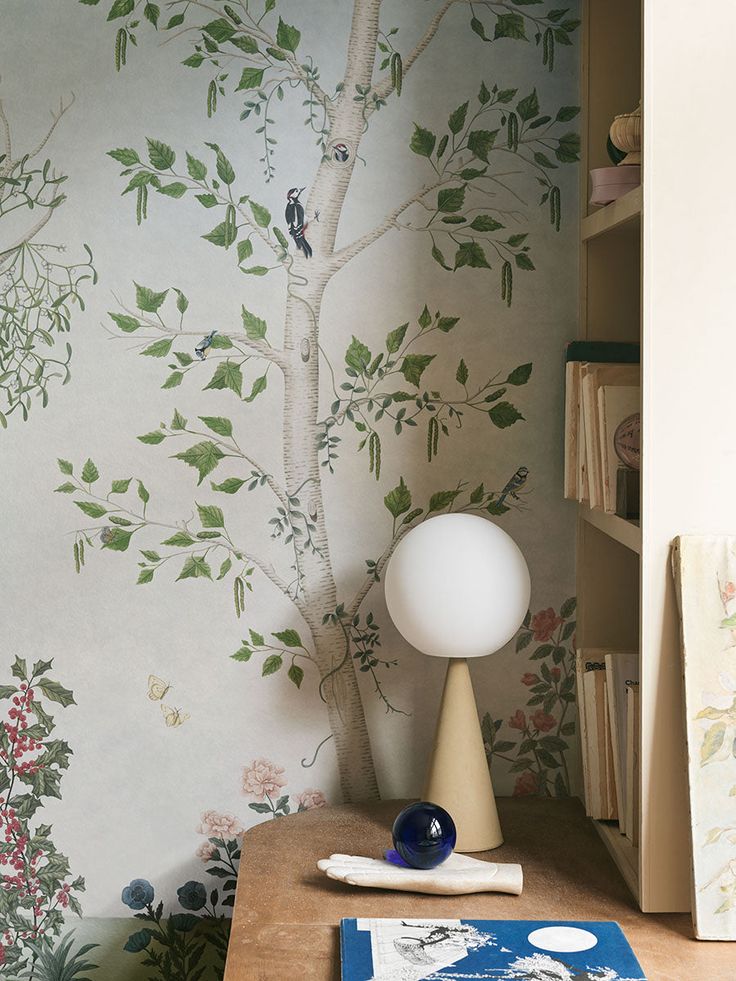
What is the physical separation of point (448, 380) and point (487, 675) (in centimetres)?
52

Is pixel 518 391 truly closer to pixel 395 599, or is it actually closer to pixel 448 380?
pixel 448 380

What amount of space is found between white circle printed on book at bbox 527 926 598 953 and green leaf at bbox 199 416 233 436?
37.0 inches

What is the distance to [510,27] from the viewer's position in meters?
1.71

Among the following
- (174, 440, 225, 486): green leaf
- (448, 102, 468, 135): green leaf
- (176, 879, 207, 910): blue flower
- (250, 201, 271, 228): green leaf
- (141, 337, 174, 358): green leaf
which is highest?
(448, 102, 468, 135): green leaf

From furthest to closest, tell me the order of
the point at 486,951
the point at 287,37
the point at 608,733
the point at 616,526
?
the point at 287,37 < the point at 608,733 < the point at 616,526 < the point at 486,951

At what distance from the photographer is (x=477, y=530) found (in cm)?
150

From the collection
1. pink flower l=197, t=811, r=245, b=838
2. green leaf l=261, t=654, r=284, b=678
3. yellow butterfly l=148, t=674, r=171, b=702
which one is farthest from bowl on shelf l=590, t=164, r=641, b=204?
pink flower l=197, t=811, r=245, b=838

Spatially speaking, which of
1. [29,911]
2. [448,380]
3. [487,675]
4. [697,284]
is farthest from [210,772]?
[697,284]

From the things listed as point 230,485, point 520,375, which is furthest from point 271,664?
point 520,375

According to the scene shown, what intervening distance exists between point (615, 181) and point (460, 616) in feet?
2.22

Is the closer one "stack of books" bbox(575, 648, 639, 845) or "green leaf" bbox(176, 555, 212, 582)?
"stack of books" bbox(575, 648, 639, 845)

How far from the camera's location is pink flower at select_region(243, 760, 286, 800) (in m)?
1.78

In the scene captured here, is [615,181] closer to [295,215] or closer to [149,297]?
[295,215]

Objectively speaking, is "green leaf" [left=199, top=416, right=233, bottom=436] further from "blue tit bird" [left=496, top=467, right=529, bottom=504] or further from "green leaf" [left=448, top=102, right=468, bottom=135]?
"green leaf" [left=448, top=102, right=468, bottom=135]
